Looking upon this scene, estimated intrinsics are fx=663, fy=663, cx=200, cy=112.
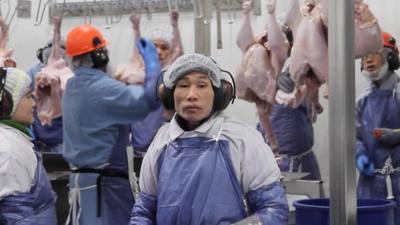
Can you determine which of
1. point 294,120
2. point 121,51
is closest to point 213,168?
point 294,120

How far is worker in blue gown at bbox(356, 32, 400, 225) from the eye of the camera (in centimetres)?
344

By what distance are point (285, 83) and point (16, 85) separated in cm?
133

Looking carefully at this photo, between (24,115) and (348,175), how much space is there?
1371 mm

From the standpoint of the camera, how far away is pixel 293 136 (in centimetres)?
371

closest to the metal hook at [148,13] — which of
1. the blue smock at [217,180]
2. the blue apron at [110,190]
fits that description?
the blue apron at [110,190]

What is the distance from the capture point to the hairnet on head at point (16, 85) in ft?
8.26

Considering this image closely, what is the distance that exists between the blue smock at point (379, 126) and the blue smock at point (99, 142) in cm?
126

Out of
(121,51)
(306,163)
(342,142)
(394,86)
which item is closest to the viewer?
(342,142)

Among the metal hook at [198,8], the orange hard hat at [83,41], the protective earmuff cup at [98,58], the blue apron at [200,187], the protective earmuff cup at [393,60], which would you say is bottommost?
the blue apron at [200,187]

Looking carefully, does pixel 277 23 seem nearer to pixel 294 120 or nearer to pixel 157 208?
pixel 294 120

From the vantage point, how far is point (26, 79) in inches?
102

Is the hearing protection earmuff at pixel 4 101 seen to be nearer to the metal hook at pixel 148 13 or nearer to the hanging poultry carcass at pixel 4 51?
the hanging poultry carcass at pixel 4 51

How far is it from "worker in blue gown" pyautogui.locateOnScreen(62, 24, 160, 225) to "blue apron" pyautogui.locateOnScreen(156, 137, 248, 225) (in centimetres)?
109

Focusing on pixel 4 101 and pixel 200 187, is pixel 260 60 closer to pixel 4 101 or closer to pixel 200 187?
pixel 4 101
